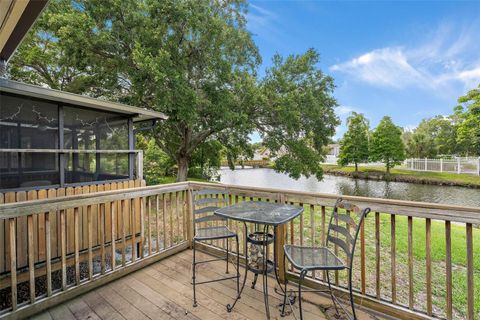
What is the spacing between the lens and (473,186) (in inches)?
553

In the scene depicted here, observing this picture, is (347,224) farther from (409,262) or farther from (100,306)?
(100,306)

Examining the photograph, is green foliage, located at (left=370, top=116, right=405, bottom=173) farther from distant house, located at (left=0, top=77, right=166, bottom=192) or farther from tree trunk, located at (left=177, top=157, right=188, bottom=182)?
distant house, located at (left=0, top=77, right=166, bottom=192)

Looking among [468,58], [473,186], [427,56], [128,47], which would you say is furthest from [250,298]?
[473,186]

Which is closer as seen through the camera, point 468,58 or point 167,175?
point 468,58

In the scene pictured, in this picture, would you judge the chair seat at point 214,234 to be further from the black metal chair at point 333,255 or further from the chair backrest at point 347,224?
the chair backrest at point 347,224

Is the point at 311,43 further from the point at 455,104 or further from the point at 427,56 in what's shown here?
the point at 455,104

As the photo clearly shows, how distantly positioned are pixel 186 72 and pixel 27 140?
5.77m

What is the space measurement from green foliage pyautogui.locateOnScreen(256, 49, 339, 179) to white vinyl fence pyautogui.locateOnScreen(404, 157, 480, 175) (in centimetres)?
1374

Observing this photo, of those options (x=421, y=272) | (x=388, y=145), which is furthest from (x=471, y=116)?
(x=421, y=272)

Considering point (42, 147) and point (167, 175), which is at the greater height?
point (42, 147)

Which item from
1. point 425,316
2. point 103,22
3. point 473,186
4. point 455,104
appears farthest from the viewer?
point 455,104

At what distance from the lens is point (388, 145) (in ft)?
63.6

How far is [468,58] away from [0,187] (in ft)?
63.3

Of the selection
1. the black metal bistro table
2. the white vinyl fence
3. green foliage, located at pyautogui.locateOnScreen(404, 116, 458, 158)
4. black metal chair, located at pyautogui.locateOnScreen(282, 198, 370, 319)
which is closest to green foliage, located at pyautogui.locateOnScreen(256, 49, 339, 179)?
the black metal bistro table
